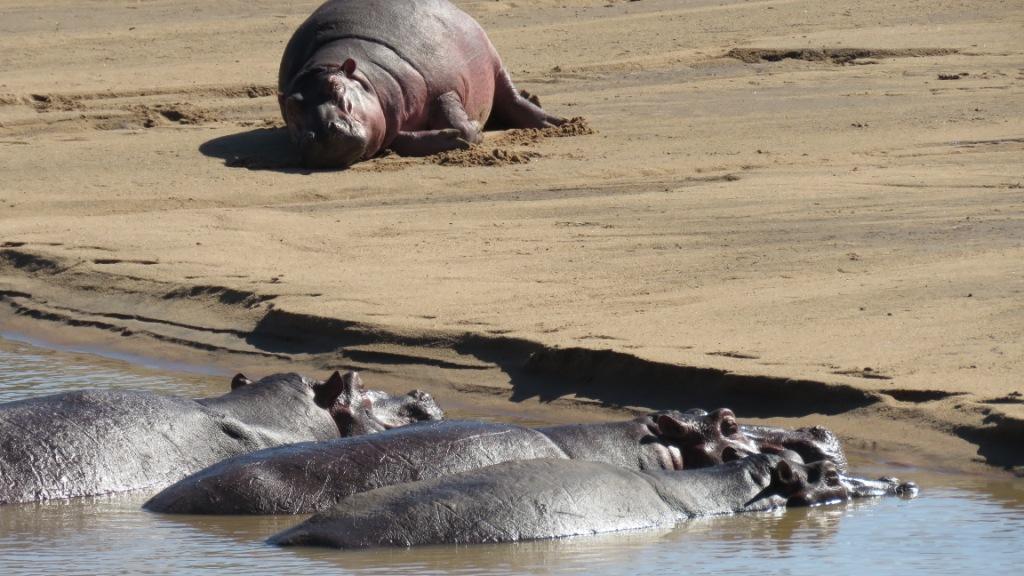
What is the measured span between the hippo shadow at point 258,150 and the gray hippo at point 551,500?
8.91m

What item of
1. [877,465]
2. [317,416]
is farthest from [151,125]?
[877,465]

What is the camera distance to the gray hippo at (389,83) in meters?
14.9

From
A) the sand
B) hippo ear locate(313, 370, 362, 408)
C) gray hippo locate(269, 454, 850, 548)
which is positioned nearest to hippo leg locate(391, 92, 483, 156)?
the sand

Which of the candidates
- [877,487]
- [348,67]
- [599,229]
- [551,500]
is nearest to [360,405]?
[551,500]

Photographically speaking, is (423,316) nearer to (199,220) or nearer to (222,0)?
(199,220)

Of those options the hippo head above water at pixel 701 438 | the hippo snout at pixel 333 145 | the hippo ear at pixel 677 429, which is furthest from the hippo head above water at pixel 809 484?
the hippo snout at pixel 333 145

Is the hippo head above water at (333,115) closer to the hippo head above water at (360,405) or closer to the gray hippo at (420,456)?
the hippo head above water at (360,405)

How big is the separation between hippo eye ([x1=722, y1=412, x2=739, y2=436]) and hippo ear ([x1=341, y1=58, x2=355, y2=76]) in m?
8.76

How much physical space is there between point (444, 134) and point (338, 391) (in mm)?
8220

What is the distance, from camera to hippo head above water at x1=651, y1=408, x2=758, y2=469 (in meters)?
6.72

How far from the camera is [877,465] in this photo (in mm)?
6879

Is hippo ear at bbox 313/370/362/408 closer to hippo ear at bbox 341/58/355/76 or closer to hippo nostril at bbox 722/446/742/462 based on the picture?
hippo nostril at bbox 722/446/742/462

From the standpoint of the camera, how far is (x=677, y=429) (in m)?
6.74

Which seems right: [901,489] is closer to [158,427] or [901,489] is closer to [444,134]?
[158,427]
